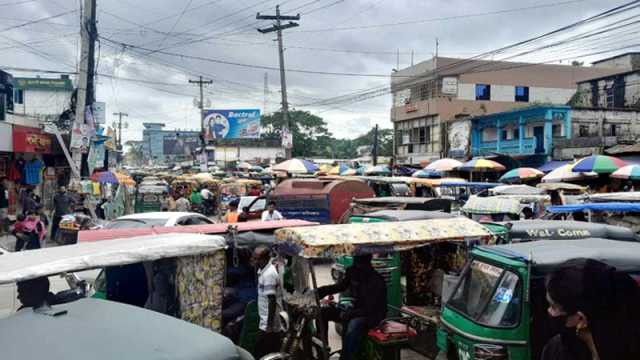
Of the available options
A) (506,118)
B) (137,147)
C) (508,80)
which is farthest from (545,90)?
(137,147)

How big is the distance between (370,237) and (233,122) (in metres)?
40.9

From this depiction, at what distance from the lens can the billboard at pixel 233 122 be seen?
45.0 metres

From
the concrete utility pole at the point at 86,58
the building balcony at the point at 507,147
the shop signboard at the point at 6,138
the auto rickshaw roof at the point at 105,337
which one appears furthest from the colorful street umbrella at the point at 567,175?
the shop signboard at the point at 6,138

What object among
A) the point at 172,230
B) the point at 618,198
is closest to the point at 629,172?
the point at 618,198

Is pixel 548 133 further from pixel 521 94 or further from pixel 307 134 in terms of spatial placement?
pixel 307 134

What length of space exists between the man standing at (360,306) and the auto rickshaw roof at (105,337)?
2913 millimetres

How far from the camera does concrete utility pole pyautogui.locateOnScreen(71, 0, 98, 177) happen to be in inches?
656

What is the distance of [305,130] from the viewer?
277 ft

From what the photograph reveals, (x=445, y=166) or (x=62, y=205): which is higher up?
(x=445, y=166)

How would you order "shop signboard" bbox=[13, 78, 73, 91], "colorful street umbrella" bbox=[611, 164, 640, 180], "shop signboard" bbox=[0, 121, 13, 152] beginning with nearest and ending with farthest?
"colorful street umbrella" bbox=[611, 164, 640, 180] → "shop signboard" bbox=[0, 121, 13, 152] → "shop signboard" bbox=[13, 78, 73, 91]

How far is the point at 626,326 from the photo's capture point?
384 cm

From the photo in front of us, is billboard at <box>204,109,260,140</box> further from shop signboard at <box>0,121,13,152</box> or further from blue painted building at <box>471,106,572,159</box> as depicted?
shop signboard at <box>0,121,13,152</box>

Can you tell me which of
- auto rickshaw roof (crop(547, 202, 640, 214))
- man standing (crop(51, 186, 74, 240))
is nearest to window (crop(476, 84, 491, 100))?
man standing (crop(51, 186, 74, 240))

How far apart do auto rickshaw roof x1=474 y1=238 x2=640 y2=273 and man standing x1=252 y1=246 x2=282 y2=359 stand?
2213 mm
